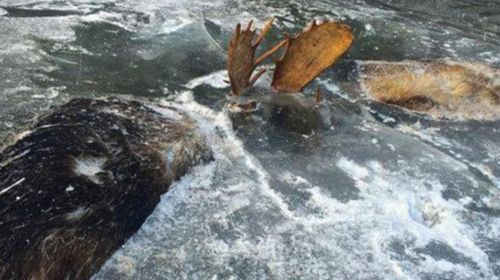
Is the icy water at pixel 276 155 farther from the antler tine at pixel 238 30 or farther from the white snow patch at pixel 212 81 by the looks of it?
the antler tine at pixel 238 30

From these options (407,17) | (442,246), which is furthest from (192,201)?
(407,17)

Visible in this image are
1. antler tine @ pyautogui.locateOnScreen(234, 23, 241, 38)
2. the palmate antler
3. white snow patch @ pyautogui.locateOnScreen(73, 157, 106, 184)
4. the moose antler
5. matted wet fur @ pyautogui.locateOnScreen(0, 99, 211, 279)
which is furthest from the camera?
the palmate antler

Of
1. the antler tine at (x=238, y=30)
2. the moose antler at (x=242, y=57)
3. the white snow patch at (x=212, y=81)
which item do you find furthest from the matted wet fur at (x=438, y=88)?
the antler tine at (x=238, y=30)

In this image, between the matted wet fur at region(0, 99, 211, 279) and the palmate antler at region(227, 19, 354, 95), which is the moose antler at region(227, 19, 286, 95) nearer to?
the palmate antler at region(227, 19, 354, 95)

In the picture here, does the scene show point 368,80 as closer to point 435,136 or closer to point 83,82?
point 435,136

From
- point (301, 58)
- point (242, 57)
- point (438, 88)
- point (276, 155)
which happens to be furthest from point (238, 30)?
point (438, 88)

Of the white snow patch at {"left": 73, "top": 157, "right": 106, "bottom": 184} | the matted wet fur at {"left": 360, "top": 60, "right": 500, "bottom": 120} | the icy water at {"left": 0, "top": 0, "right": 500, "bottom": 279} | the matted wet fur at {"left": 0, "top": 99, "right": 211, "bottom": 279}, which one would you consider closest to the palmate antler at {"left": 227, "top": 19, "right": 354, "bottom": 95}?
the icy water at {"left": 0, "top": 0, "right": 500, "bottom": 279}

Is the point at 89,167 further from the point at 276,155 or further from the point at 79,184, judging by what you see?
the point at 276,155
